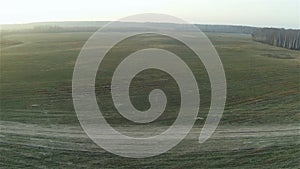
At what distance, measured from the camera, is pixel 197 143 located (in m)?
19.8

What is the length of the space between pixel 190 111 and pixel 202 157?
948 cm

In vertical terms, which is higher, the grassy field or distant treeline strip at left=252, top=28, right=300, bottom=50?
the grassy field

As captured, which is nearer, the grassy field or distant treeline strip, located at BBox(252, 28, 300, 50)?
the grassy field

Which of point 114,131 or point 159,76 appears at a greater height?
point 114,131

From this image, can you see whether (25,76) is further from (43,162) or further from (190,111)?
(43,162)

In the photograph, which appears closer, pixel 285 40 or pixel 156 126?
pixel 156 126

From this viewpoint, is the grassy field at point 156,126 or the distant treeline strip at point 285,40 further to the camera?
the distant treeline strip at point 285,40

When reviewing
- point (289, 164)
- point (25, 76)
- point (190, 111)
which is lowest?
point (25, 76)

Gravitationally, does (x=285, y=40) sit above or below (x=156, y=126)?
below

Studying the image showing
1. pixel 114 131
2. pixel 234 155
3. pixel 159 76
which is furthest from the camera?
pixel 159 76

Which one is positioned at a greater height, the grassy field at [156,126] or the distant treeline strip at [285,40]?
the grassy field at [156,126]

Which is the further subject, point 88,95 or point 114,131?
point 88,95

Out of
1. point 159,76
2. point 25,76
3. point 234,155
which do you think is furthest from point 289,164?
point 25,76

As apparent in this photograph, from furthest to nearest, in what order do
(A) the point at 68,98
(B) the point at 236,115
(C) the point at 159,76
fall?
(C) the point at 159,76 < (A) the point at 68,98 < (B) the point at 236,115
